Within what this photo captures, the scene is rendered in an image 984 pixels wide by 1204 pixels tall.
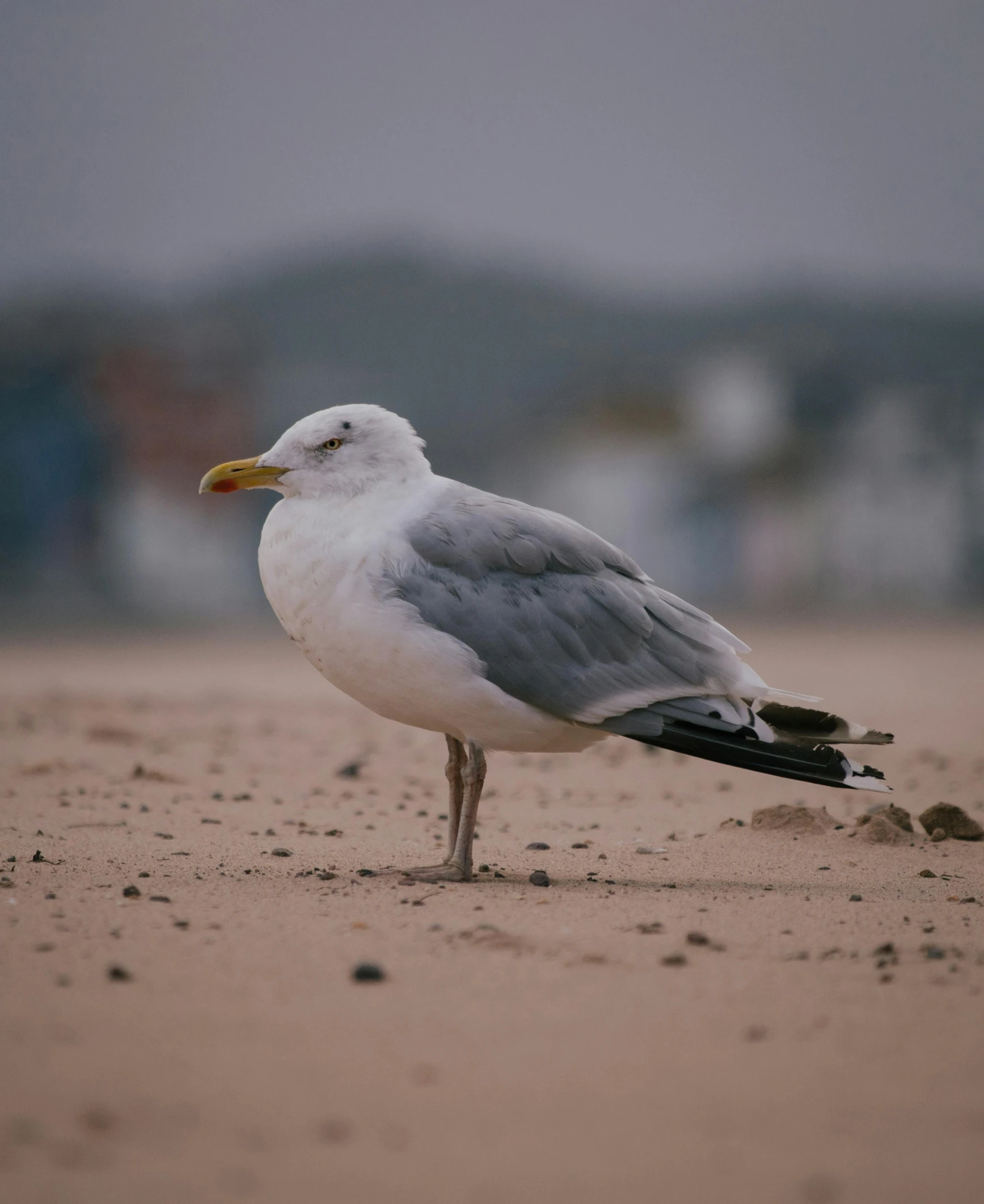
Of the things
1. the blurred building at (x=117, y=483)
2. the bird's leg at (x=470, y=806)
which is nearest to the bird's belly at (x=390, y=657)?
the bird's leg at (x=470, y=806)

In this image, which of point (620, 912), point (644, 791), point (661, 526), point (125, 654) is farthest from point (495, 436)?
point (620, 912)

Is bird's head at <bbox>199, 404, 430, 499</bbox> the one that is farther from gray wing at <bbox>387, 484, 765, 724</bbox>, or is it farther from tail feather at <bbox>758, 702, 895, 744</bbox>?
tail feather at <bbox>758, 702, 895, 744</bbox>

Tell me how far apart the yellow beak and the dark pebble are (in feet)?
6.79

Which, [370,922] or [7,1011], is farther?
[370,922]

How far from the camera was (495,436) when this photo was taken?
1902 inches

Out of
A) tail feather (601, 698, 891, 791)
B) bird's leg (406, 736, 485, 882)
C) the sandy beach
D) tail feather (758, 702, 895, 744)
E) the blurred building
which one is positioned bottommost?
the sandy beach

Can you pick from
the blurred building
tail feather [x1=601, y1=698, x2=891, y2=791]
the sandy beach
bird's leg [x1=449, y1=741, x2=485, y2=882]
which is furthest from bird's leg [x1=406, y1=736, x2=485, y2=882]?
the blurred building

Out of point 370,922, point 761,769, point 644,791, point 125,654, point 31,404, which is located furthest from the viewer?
point 31,404

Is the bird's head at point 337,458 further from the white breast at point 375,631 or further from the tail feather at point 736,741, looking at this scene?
the tail feather at point 736,741

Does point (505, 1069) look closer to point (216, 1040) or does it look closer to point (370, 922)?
point (216, 1040)

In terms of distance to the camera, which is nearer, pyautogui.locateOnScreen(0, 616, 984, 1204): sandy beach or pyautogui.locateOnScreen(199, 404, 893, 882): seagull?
pyautogui.locateOnScreen(0, 616, 984, 1204): sandy beach

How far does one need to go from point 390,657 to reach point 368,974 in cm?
137

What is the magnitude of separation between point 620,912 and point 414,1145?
5.97 ft

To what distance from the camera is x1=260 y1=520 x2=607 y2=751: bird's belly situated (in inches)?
172
